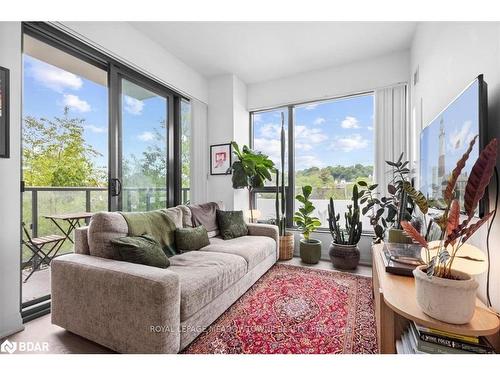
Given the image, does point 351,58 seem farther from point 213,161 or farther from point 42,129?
point 42,129

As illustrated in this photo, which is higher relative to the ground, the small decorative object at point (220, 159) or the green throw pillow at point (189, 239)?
the small decorative object at point (220, 159)

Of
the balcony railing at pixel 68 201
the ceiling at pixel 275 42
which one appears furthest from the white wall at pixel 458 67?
the balcony railing at pixel 68 201

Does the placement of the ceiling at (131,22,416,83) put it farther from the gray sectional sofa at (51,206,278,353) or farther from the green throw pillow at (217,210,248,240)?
the gray sectional sofa at (51,206,278,353)

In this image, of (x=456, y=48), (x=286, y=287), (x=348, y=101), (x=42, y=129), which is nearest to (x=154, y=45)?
(x=42, y=129)

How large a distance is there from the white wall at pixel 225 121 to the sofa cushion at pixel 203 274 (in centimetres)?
157

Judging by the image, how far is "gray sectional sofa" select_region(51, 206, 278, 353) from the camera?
1.29 meters

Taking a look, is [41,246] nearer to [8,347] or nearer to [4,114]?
[8,347]

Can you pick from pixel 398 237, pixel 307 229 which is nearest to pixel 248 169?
pixel 307 229

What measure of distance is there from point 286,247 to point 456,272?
2384 millimetres

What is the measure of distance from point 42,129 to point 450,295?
3661 millimetres

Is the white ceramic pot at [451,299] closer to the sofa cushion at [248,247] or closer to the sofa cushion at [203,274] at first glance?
the sofa cushion at [203,274]

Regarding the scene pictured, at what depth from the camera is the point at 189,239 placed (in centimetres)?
230

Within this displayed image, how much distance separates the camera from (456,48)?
1.50 metres

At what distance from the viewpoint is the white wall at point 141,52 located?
2.14 m
